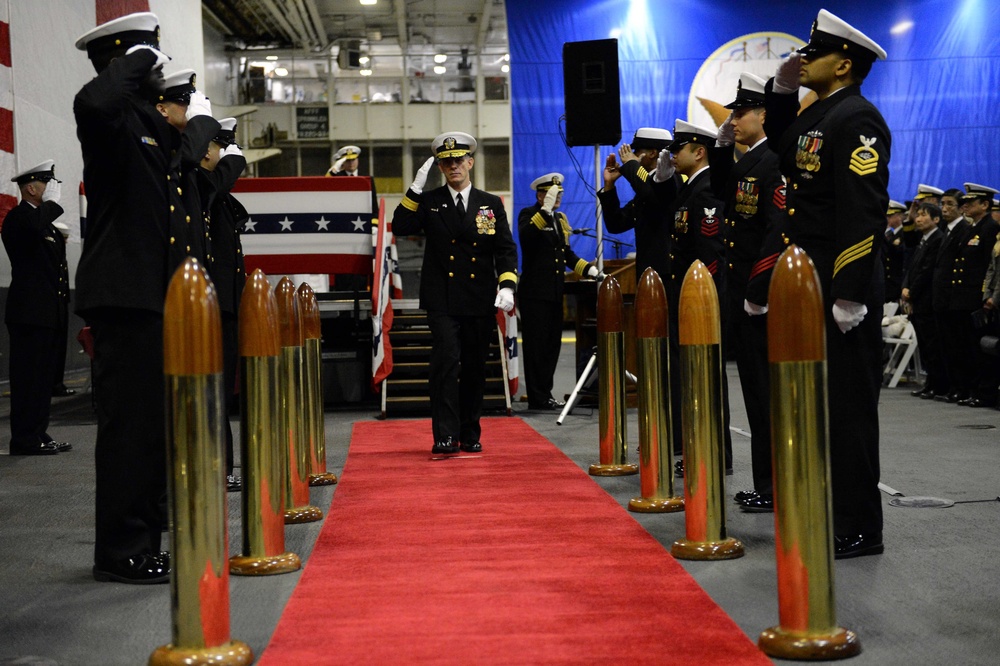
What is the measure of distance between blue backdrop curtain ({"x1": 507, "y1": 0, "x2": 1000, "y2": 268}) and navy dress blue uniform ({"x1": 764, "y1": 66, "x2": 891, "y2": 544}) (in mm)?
12842

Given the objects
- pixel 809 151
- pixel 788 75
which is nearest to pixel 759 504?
pixel 809 151

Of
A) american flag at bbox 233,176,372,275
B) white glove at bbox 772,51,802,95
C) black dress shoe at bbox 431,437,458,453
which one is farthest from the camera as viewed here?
american flag at bbox 233,176,372,275

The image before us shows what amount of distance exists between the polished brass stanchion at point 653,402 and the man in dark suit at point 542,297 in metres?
4.40

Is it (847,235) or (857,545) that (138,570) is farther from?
(847,235)

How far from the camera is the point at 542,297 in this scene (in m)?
8.66

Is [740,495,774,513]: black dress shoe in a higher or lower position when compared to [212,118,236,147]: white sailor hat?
lower

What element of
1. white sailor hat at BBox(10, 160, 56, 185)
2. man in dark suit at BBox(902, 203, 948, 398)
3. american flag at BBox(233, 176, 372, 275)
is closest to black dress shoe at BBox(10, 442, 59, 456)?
white sailor hat at BBox(10, 160, 56, 185)

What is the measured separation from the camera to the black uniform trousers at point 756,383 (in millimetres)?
4188

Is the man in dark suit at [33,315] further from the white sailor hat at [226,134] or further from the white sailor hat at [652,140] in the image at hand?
the white sailor hat at [652,140]

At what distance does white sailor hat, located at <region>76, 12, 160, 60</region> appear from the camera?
326 centimetres

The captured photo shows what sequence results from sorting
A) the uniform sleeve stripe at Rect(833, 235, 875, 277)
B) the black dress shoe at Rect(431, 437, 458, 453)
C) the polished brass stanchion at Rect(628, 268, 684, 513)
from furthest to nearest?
the black dress shoe at Rect(431, 437, 458, 453), the polished brass stanchion at Rect(628, 268, 684, 513), the uniform sleeve stripe at Rect(833, 235, 875, 277)

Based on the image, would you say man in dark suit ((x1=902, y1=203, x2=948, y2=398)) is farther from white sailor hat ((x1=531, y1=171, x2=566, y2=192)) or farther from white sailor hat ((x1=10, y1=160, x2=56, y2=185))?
white sailor hat ((x1=10, y1=160, x2=56, y2=185))

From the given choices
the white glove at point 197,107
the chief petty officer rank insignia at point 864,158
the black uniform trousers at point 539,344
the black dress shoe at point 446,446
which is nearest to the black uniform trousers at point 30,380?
the black dress shoe at point 446,446

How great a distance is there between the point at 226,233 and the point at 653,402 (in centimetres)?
262
